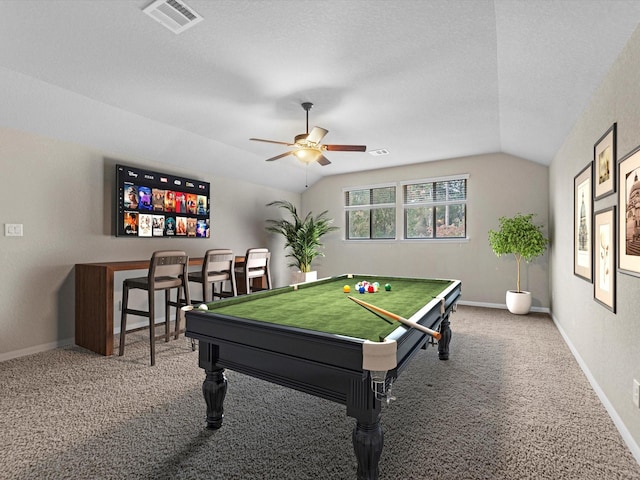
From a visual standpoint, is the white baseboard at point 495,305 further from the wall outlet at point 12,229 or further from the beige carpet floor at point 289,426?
the wall outlet at point 12,229

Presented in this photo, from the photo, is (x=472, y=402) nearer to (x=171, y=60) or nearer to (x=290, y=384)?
(x=290, y=384)

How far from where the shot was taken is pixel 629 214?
1935 millimetres

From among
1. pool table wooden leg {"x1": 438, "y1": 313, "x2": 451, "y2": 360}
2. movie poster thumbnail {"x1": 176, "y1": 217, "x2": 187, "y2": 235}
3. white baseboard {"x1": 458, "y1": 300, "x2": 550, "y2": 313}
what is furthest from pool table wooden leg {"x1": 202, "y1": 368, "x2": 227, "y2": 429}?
white baseboard {"x1": 458, "y1": 300, "x2": 550, "y2": 313}

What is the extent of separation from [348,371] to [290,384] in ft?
1.44

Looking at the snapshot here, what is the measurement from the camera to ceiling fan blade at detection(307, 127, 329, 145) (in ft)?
10.7

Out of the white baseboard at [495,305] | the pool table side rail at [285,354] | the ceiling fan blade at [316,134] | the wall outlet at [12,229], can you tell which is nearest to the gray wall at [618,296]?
the white baseboard at [495,305]

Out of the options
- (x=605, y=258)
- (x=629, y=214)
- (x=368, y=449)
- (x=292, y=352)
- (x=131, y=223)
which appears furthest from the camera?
(x=131, y=223)

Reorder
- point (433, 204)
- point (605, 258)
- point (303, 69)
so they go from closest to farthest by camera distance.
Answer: point (605, 258) → point (303, 69) → point (433, 204)

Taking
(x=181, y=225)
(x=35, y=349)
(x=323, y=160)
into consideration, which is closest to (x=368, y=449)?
(x=323, y=160)

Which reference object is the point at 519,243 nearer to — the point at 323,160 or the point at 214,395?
the point at 323,160

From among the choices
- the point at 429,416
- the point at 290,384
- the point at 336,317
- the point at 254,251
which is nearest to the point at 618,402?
the point at 429,416

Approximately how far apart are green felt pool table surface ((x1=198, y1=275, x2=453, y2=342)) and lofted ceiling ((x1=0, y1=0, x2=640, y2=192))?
1904mm

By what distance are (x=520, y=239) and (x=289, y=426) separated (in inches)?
173

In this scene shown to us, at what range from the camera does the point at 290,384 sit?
1688 mm
